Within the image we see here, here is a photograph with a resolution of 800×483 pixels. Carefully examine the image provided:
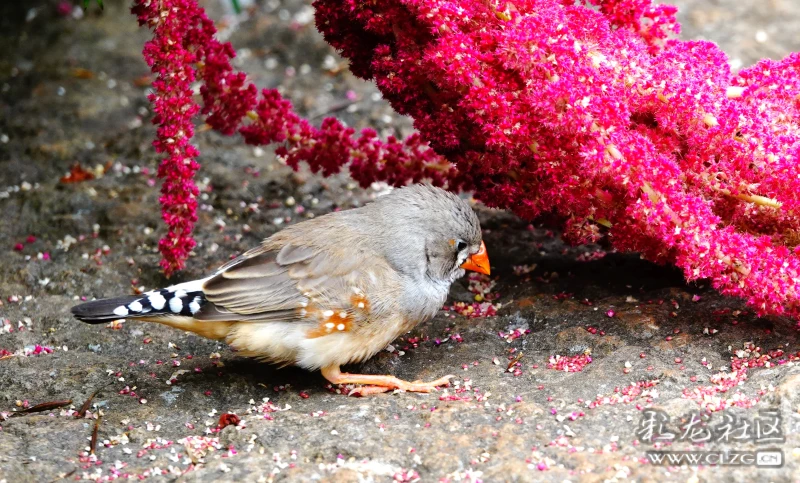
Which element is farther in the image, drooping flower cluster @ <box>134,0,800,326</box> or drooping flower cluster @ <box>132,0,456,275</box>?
drooping flower cluster @ <box>132,0,456,275</box>

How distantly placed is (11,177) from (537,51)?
3.66 meters

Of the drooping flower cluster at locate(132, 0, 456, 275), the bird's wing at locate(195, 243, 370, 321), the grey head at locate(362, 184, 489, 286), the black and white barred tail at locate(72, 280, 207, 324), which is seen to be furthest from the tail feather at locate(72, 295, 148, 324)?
the grey head at locate(362, 184, 489, 286)

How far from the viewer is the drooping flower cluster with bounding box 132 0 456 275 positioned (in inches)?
151

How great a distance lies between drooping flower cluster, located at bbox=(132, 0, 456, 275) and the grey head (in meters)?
0.56

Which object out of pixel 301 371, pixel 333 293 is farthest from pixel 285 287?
pixel 301 371

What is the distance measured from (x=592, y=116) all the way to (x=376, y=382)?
1398 mm

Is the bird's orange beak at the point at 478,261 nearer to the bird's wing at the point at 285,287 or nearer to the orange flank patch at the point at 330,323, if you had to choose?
the bird's wing at the point at 285,287

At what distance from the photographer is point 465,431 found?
10.2 ft

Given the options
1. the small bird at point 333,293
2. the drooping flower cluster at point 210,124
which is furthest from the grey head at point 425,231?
the drooping flower cluster at point 210,124

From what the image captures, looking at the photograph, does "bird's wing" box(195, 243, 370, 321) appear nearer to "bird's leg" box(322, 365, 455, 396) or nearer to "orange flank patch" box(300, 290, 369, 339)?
"orange flank patch" box(300, 290, 369, 339)

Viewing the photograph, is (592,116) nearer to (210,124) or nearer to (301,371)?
(301,371)

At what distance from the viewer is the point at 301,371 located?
3.93 metres

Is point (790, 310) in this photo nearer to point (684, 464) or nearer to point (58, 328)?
point (684, 464)

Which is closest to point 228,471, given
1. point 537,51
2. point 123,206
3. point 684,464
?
point 684,464
